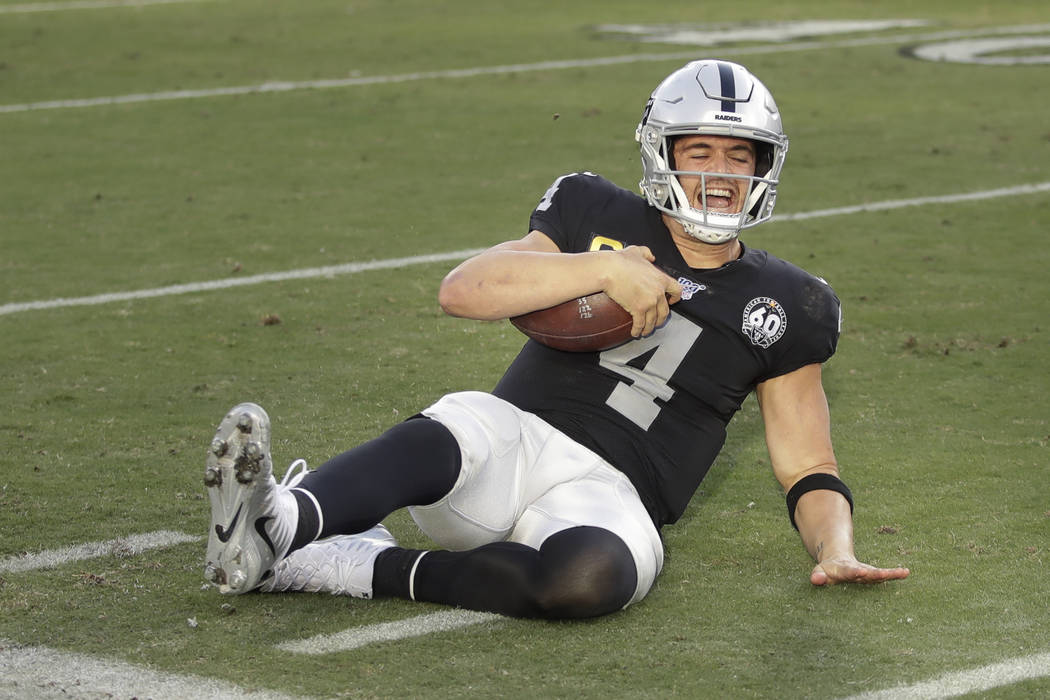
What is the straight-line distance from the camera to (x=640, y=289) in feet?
11.5

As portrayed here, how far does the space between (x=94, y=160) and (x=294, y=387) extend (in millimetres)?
4566

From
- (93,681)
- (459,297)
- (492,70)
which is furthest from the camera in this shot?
(492,70)

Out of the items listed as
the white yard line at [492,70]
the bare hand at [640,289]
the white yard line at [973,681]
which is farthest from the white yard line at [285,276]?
the white yard line at [492,70]

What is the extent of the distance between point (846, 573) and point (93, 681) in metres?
1.69

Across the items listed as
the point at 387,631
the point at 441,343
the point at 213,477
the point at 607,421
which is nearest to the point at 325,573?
the point at 387,631

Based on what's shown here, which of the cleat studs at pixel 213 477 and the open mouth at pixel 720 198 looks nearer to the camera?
the cleat studs at pixel 213 477

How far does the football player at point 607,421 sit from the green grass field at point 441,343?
118 millimetres

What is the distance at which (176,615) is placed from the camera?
3.56 m

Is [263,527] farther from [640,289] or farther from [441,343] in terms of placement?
[441,343]

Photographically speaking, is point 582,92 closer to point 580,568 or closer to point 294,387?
point 294,387

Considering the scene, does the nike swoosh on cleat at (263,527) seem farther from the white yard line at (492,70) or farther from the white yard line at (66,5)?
the white yard line at (66,5)

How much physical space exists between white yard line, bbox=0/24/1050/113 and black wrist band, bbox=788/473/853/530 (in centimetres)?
856

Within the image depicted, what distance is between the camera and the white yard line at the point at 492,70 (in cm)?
1159

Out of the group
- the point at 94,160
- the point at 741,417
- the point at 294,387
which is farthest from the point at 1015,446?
the point at 94,160
